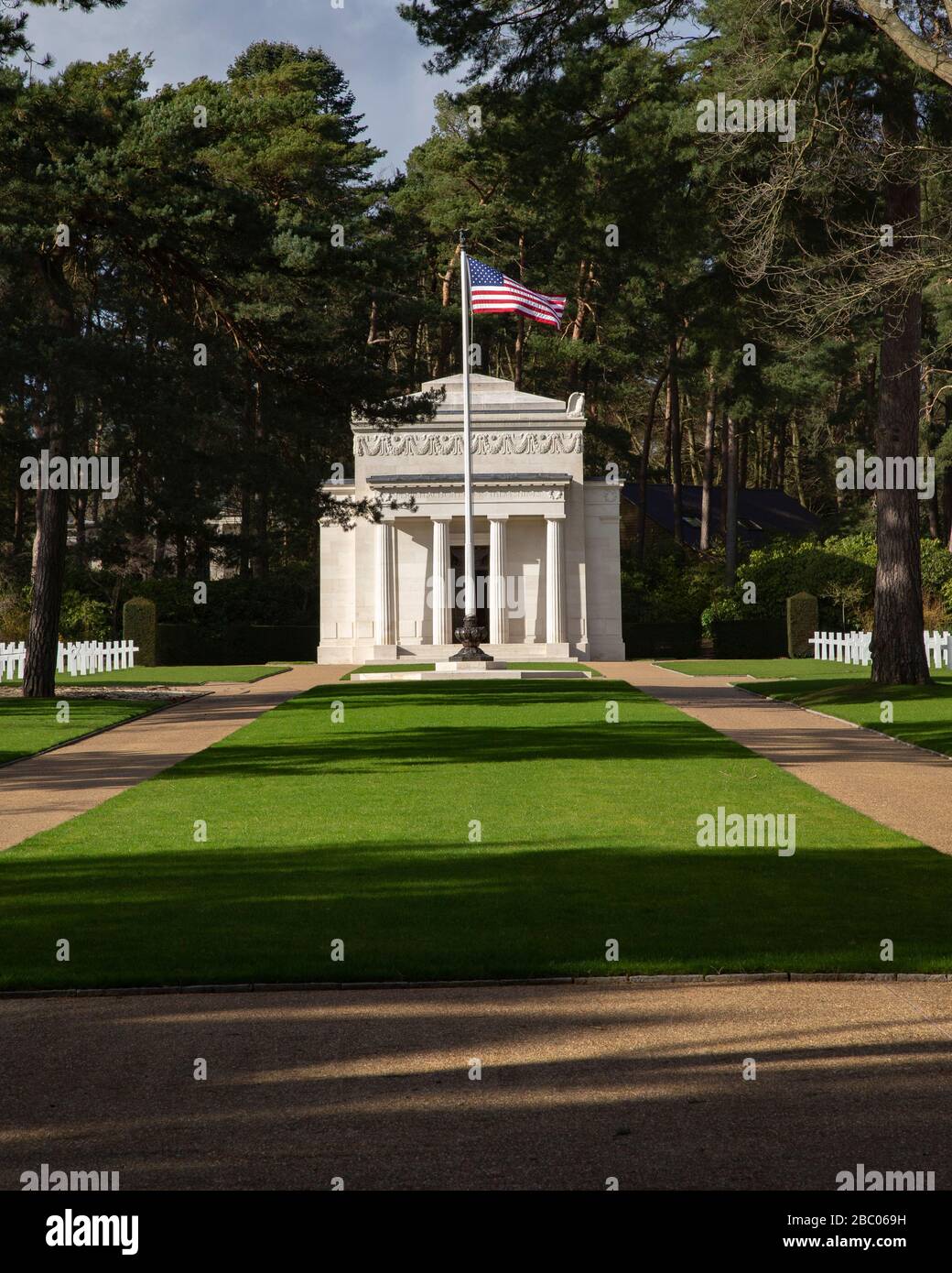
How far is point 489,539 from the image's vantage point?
5888cm

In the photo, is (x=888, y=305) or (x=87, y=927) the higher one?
(x=888, y=305)

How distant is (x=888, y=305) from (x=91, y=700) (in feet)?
60.1

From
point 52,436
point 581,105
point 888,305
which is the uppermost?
point 581,105

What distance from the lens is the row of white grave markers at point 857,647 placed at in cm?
4122

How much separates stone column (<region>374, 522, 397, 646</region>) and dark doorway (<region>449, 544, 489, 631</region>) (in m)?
2.85

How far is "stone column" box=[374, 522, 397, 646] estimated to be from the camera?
5603 cm

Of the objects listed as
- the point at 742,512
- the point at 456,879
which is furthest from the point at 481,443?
the point at 456,879

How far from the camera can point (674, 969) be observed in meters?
7.88

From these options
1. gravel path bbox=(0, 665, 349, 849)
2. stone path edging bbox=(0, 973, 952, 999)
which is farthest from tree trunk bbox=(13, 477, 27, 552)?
stone path edging bbox=(0, 973, 952, 999)

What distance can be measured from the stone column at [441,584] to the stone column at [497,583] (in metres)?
1.72

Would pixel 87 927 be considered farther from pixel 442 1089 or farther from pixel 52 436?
pixel 52 436

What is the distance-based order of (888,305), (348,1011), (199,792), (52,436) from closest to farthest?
(348,1011)
(199,792)
(52,436)
(888,305)

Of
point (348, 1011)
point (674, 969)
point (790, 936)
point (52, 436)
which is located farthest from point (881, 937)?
point (52, 436)

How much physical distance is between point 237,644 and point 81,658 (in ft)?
39.2
